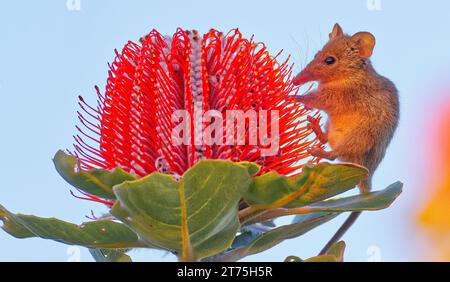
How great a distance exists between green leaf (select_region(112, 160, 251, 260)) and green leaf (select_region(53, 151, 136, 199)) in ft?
0.40

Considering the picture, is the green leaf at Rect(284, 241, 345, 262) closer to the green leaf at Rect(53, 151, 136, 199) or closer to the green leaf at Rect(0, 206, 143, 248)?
the green leaf at Rect(0, 206, 143, 248)

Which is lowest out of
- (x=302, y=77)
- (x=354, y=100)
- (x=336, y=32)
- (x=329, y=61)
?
(x=354, y=100)

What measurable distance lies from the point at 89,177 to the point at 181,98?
0.63 meters

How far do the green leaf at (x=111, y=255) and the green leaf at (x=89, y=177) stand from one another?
21.8 inches

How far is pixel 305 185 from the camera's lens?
245 centimetres

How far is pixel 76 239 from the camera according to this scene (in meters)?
2.61

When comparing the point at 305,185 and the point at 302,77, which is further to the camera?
the point at 302,77

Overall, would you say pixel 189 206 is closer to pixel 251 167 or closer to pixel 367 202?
pixel 251 167

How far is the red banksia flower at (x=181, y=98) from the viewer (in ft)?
9.28

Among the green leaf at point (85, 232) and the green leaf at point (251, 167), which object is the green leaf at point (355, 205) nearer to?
the green leaf at point (251, 167)

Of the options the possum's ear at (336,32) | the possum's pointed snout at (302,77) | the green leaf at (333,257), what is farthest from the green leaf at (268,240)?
the possum's ear at (336,32)

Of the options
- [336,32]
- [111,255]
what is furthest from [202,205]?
[336,32]
